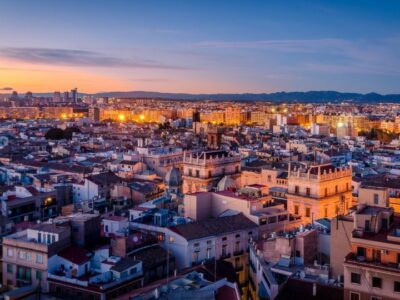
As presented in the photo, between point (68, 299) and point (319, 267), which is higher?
point (319, 267)

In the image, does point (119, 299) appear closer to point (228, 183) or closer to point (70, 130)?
point (228, 183)

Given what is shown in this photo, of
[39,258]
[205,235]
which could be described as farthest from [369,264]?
[39,258]

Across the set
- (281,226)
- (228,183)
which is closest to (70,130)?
(228,183)

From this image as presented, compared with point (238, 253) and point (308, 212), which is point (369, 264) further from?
point (308, 212)

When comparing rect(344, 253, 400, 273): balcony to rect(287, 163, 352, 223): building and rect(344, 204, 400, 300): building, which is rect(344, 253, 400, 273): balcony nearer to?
rect(344, 204, 400, 300): building

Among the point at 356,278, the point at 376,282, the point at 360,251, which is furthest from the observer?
the point at 360,251

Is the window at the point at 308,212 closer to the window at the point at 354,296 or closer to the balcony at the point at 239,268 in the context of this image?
the balcony at the point at 239,268

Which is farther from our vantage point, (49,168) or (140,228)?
(49,168)

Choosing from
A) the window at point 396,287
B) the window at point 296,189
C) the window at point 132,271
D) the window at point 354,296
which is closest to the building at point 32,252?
the window at point 132,271

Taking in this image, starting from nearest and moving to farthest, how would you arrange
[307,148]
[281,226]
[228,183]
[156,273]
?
1. [156,273]
2. [281,226]
3. [228,183]
4. [307,148]
